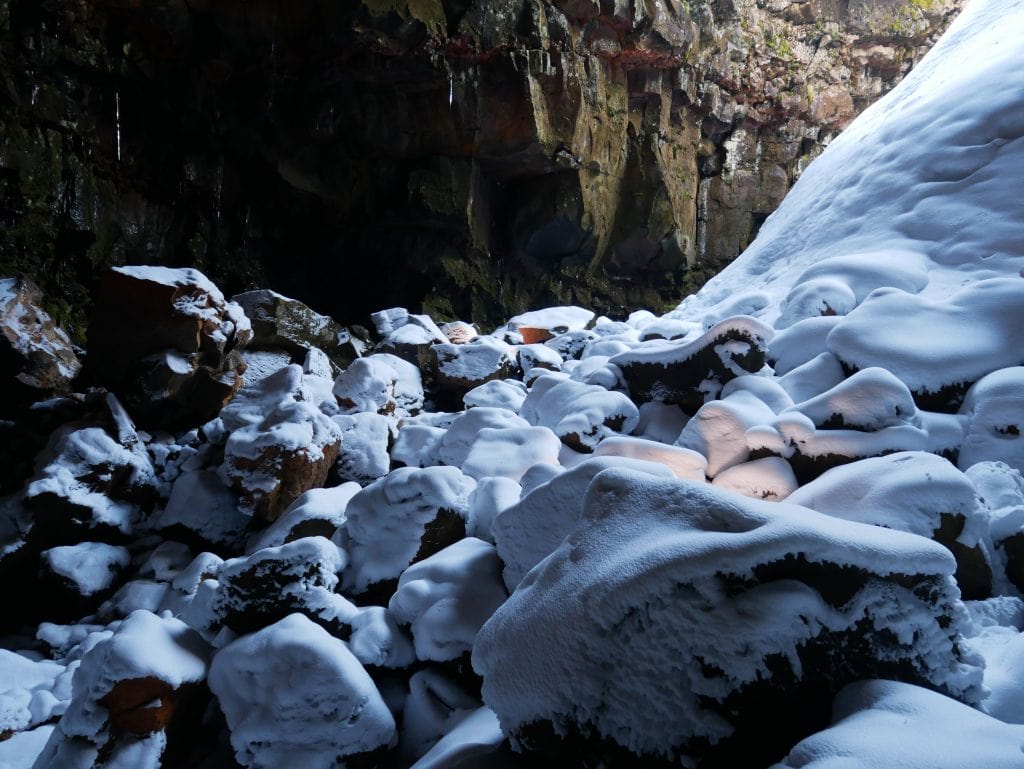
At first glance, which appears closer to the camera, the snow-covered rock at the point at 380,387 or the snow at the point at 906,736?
the snow at the point at 906,736

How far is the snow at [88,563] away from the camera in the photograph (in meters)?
4.29

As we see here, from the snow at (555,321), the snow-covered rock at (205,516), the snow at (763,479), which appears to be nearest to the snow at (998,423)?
the snow at (763,479)

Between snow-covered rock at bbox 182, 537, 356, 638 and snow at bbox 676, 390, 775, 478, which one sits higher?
snow at bbox 676, 390, 775, 478

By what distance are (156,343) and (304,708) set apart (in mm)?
4431

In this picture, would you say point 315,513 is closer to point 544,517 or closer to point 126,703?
point 126,703

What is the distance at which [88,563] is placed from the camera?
4.40 m

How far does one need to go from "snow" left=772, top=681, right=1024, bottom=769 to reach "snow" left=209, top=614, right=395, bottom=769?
47.9 inches

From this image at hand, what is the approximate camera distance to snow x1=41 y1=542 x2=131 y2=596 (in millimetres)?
4289

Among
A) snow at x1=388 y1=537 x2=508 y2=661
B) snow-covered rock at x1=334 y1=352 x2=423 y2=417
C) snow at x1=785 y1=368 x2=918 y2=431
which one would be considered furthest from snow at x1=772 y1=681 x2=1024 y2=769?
snow-covered rock at x1=334 y1=352 x2=423 y2=417

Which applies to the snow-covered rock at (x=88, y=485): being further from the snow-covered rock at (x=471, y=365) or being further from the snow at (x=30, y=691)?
the snow-covered rock at (x=471, y=365)

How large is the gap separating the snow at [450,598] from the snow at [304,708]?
235 millimetres

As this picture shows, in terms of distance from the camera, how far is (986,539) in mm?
1896

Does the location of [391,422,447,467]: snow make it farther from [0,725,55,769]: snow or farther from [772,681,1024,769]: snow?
[772,681,1024,769]: snow

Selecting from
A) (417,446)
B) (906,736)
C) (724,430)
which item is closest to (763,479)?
(724,430)
